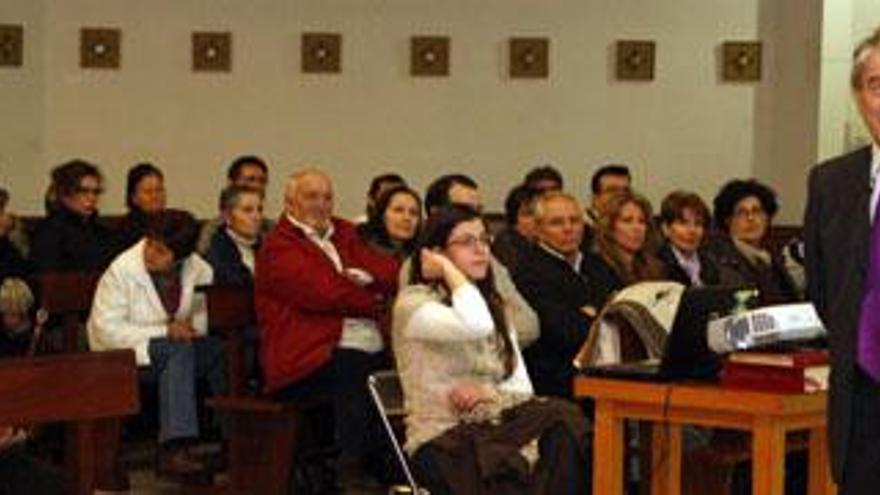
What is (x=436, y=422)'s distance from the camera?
5555mm

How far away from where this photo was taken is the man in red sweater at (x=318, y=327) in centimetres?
686

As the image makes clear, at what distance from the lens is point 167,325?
7562 mm

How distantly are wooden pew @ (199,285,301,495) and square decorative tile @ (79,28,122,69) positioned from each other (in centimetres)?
310

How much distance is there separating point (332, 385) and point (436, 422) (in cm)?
146

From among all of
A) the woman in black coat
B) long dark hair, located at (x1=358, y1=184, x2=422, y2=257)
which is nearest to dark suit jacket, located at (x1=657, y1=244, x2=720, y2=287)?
the woman in black coat

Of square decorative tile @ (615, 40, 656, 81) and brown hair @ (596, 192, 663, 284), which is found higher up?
square decorative tile @ (615, 40, 656, 81)

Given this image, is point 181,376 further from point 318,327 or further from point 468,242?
point 468,242

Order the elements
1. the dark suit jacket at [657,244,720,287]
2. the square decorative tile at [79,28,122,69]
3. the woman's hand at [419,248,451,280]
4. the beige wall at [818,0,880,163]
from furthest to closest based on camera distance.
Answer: the beige wall at [818,0,880,163] < the square decorative tile at [79,28,122,69] < the dark suit jacket at [657,244,720,287] < the woman's hand at [419,248,451,280]

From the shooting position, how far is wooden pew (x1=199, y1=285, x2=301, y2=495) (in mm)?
6863

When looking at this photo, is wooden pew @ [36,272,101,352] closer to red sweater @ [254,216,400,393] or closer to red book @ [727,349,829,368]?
red sweater @ [254,216,400,393]

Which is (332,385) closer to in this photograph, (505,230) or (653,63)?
(505,230)

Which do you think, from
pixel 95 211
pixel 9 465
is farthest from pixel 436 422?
pixel 95 211

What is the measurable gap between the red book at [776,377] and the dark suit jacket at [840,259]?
1.17 m

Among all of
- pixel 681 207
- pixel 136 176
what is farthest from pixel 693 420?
pixel 136 176
